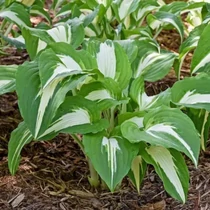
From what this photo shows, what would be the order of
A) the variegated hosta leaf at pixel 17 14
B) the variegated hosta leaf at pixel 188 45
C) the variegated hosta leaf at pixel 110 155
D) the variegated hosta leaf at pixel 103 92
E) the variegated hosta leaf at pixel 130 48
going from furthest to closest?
the variegated hosta leaf at pixel 17 14 < the variegated hosta leaf at pixel 188 45 < the variegated hosta leaf at pixel 130 48 < the variegated hosta leaf at pixel 103 92 < the variegated hosta leaf at pixel 110 155

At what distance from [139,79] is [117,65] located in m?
0.08

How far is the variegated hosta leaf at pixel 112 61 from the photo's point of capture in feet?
4.93

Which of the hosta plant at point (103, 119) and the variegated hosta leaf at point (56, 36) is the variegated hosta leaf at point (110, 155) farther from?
the variegated hosta leaf at point (56, 36)

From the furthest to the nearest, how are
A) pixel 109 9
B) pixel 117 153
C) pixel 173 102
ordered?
pixel 109 9
pixel 173 102
pixel 117 153

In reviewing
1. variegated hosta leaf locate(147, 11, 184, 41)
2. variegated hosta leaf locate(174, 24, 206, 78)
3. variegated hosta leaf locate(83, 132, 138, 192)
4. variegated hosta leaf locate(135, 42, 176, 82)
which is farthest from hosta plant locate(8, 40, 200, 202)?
variegated hosta leaf locate(147, 11, 184, 41)

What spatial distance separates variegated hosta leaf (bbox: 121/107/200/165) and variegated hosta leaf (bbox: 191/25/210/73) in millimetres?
305

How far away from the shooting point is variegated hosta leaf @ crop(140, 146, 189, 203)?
139 centimetres

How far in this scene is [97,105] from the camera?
1452mm

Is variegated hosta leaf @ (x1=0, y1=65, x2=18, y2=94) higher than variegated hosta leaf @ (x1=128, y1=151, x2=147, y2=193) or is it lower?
higher

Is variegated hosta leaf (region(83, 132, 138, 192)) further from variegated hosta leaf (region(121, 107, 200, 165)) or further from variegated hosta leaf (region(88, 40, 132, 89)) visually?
variegated hosta leaf (region(88, 40, 132, 89))

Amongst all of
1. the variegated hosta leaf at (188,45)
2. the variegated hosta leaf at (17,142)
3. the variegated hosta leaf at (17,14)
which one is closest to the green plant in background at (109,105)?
the variegated hosta leaf at (17,142)

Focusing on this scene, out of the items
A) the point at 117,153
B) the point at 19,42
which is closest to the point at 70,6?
the point at 19,42

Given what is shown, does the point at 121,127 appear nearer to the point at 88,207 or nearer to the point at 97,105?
the point at 97,105

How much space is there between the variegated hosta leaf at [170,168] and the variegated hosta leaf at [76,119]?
15 centimetres
